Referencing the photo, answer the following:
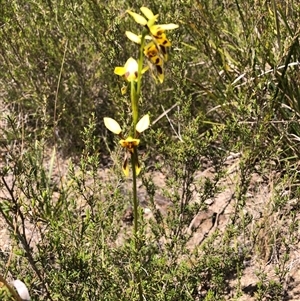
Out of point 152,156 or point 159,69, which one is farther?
point 152,156

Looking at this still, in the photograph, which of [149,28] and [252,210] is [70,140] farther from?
[149,28]

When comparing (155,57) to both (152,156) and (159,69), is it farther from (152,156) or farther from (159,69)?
(152,156)

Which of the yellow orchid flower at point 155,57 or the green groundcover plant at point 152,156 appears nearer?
the yellow orchid flower at point 155,57

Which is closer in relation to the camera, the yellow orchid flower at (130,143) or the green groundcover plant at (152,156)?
the yellow orchid flower at (130,143)

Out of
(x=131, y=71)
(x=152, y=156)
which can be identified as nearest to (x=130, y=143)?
(x=131, y=71)

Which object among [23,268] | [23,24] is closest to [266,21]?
[23,24]

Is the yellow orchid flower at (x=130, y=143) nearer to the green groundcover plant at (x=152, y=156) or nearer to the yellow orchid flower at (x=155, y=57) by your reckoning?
the green groundcover plant at (x=152, y=156)

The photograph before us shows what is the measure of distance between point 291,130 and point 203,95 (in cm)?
55

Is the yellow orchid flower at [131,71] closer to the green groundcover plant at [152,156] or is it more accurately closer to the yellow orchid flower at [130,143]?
the green groundcover plant at [152,156]

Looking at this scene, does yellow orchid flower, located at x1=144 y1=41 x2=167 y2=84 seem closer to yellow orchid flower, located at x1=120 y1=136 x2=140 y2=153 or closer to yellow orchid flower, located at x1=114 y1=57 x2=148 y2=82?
yellow orchid flower, located at x1=114 y1=57 x2=148 y2=82

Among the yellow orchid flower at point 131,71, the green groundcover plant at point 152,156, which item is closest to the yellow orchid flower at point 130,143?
the green groundcover plant at point 152,156

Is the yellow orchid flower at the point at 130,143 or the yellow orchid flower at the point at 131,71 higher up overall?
the yellow orchid flower at the point at 131,71

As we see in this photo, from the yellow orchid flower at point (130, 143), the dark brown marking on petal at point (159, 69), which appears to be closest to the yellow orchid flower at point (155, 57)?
the dark brown marking on petal at point (159, 69)

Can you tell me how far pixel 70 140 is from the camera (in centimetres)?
289
